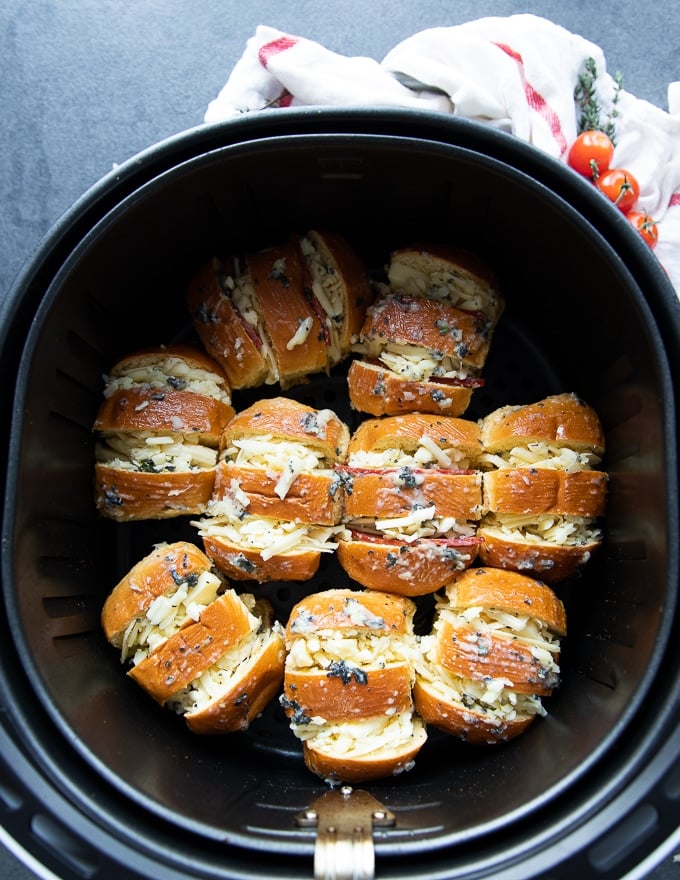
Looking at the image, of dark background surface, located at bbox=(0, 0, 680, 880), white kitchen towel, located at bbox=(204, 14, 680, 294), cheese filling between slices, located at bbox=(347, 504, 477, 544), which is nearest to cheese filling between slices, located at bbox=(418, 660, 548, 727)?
cheese filling between slices, located at bbox=(347, 504, 477, 544)

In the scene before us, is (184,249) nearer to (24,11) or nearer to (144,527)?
(144,527)

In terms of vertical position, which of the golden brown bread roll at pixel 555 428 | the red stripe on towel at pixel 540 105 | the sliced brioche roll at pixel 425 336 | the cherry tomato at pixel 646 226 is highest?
the red stripe on towel at pixel 540 105

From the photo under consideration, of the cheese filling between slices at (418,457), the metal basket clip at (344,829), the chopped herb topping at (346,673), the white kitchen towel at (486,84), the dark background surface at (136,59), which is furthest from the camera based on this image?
the dark background surface at (136,59)

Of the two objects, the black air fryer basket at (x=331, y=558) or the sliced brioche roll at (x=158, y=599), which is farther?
the sliced brioche roll at (x=158, y=599)

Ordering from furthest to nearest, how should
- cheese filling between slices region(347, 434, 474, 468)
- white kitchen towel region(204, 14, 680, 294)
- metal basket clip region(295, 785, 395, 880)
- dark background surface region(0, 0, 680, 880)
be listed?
1. dark background surface region(0, 0, 680, 880)
2. white kitchen towel region(204, 14, 680, 294)
3. cheese filling between slices region(347, 434, 474, 468)
4. metal basket clip region(295, 785, 395, 880)

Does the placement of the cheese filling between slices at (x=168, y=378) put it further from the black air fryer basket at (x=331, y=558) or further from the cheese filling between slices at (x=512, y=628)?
the cheese filling between slices at (x=512, y=628)

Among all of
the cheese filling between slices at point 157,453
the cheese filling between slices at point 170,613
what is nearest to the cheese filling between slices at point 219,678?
the cheese filling between slices at point 170,613

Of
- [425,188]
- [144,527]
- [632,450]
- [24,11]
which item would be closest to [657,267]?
[632,450]

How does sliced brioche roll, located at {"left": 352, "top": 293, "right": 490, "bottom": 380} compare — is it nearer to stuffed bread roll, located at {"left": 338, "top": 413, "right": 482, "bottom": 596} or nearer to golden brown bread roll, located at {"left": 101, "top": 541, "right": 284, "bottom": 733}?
stuffed bread roll, located at {"left": 338, "top": 413, "right": 482, "bottom": 596}
